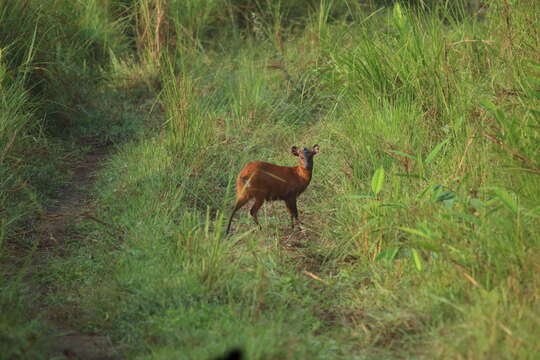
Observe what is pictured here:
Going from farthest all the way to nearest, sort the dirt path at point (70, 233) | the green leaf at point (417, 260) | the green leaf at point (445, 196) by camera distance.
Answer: the green leaf at point (445, 196), the green leaf at point (417, 260), the dirt path at point (70, 233)

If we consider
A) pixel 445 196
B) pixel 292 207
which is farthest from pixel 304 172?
pixel 445 196

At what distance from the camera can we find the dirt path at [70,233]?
10.8 feet

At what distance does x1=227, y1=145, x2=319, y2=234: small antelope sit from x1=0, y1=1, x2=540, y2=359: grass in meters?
0.19

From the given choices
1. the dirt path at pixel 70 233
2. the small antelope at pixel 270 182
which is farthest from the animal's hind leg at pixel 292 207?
the dirt path at pixel 70 233

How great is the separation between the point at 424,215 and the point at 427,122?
1338mm

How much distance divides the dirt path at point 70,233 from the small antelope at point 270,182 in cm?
100

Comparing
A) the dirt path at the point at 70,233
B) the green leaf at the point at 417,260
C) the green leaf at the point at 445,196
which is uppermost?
the green leaf at the point at 445,196

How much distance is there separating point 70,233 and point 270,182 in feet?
4.85

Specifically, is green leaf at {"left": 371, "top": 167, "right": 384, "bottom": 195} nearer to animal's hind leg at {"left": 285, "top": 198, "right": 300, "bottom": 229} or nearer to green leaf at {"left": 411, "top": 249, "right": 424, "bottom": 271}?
green leaf at {"left": 411, "top": 249, "right": 424, "bottom": 271}

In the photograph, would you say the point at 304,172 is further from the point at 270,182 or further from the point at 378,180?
the point at 378,180

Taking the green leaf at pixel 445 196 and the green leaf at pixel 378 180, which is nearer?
the green leaf at pixel 445 196

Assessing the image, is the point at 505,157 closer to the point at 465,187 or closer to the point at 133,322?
the point at 465,187

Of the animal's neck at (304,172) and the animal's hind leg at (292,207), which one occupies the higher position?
the animal's neck at (304,172)

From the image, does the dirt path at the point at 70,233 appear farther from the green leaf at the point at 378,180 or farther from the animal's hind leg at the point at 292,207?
the green leaf at the point at 378,180
